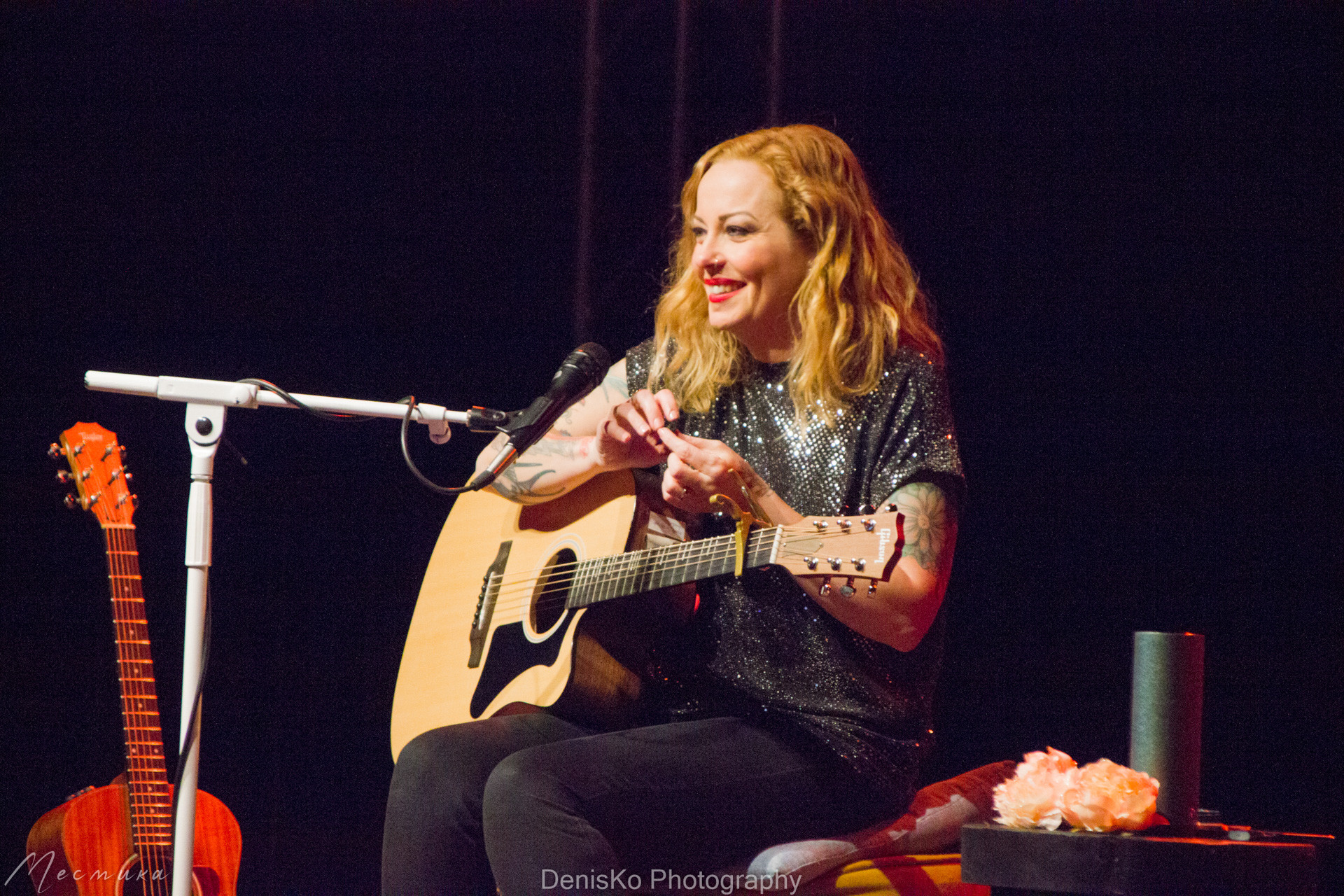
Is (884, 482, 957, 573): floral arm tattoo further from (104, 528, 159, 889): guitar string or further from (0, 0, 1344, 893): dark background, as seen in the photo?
(104, 528, 159, 889): guitar string

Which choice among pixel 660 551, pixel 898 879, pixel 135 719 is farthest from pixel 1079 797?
pixel 135 719

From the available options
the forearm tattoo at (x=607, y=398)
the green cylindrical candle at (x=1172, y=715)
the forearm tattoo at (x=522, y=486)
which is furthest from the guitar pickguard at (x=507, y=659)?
the green cylindrical candle at (x=1172, y=715)

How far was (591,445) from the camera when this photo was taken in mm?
2211

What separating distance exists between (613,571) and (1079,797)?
86 centimetres

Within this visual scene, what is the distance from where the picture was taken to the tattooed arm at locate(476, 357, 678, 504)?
1895mm

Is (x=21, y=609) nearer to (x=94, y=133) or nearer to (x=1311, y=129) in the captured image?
(x=94, y=133)

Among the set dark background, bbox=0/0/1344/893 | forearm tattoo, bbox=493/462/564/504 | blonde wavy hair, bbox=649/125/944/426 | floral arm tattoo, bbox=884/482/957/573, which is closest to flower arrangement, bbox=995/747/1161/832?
floral arm tattoo, bbox=884/482/957/573

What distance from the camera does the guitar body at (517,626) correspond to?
81.5 inches

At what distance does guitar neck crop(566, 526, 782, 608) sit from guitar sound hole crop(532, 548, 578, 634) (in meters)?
0.02

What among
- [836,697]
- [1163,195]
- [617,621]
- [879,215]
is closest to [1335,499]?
[1163,195]

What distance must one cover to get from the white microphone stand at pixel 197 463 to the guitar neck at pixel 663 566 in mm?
484

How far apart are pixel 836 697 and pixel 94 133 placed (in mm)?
2254

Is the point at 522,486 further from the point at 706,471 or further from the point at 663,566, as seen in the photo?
the point at 706,471

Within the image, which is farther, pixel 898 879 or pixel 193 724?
pixel 898 879
